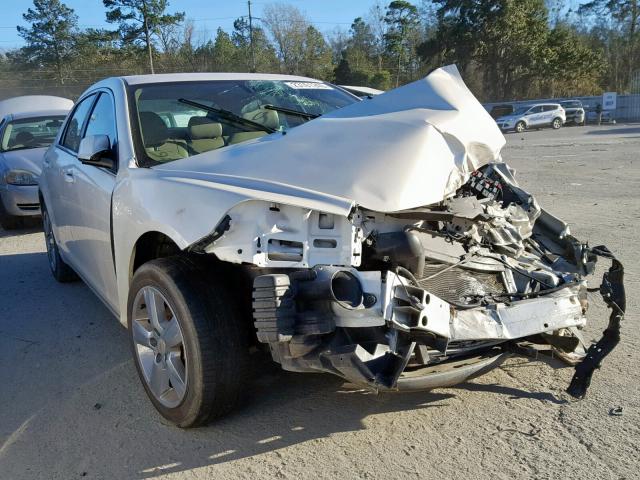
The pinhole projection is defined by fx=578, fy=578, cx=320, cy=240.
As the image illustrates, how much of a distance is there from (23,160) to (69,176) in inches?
202

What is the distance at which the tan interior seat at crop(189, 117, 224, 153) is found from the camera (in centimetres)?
365

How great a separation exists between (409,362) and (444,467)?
49cm

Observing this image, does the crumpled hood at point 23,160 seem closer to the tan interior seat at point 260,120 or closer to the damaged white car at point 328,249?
the damaged white car at point 328,249

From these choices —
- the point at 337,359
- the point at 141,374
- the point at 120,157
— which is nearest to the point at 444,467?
the point at 337,359

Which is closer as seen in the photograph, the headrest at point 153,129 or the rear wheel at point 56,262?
the headrest at point 153,129

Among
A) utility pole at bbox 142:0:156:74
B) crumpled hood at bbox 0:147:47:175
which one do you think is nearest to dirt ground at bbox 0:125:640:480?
crumpled hood at bbox 0:147:47:175

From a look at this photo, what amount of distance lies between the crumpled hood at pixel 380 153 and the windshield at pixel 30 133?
7.56 m

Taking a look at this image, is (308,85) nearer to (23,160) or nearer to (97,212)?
(97,212)

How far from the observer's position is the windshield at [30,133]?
9.55 m

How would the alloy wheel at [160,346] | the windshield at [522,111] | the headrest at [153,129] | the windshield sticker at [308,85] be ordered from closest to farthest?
the alloy wheel at [160,346] < the headrest at [153,129] < the windshield sticker at [308,85] < the windshield at [522,111]

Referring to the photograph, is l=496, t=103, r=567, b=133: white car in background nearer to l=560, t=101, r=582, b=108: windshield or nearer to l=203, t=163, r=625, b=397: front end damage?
l=560, t=101, r=582, b=108: windshield

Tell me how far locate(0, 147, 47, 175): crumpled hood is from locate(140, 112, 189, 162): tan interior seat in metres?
5.73

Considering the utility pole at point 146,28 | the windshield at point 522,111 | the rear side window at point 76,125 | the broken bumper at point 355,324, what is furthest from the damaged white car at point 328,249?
the utility pole at point 146,28

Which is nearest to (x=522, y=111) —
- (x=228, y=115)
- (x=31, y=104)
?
(x=31, y=104)
